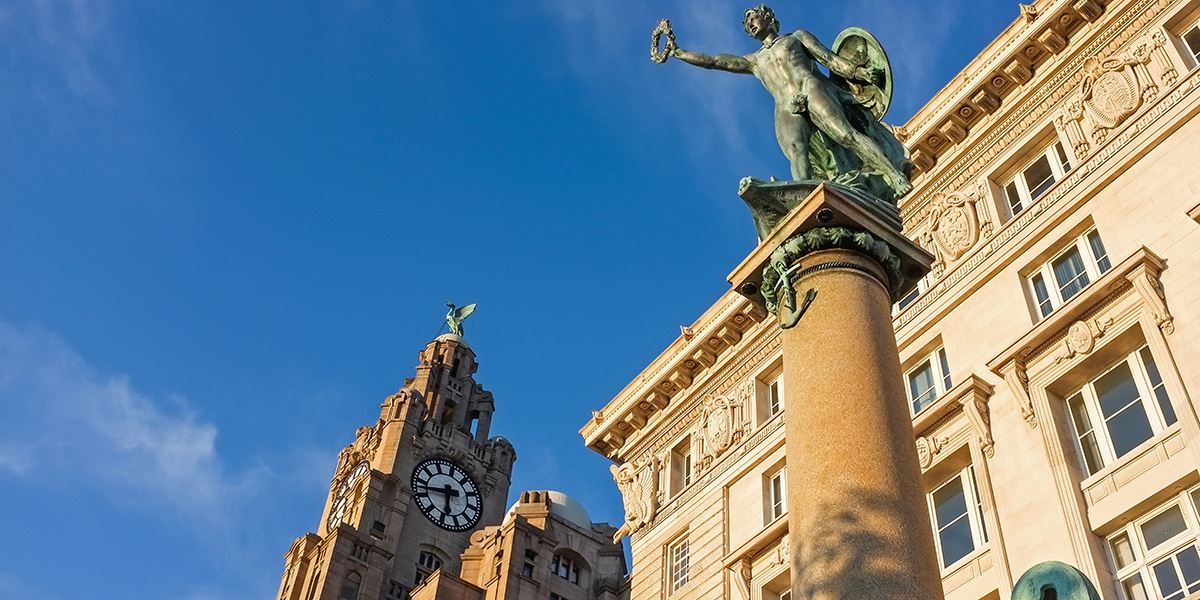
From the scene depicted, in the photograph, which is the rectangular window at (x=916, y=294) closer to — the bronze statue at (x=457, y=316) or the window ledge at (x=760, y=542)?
the window ledge at (x=760, y=542)

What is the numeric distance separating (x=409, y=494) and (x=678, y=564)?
198 ft

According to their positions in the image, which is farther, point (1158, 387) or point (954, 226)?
point (954, 226)

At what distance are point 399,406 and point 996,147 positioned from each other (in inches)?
2842

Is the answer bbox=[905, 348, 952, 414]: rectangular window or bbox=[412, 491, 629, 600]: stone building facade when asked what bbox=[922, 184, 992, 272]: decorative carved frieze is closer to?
bbox=[905, 348, 952, 414]: rectangular window

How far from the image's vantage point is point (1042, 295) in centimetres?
2331

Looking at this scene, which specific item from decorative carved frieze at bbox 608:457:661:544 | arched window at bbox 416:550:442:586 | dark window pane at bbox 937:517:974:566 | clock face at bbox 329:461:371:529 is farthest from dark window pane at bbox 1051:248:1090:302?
clock face at bbox 329:461:371:529

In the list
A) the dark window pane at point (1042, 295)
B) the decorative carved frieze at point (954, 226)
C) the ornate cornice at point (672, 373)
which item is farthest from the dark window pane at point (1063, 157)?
the ornate cornice at point (672, 373)

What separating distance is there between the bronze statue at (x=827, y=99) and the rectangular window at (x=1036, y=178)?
10.5 m

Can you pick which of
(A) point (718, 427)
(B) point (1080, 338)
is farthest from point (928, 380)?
(A) point (718, 427)

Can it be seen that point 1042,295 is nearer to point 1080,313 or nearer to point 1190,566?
point 1080,313

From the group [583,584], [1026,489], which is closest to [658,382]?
[1026,489]

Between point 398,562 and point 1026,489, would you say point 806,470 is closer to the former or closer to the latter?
point 1026,489

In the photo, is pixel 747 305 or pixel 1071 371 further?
pixel 747 305

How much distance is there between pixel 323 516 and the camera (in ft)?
301
